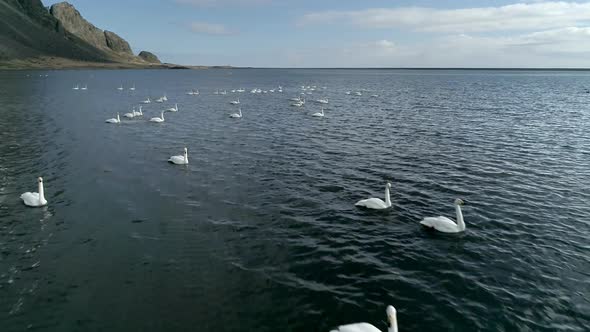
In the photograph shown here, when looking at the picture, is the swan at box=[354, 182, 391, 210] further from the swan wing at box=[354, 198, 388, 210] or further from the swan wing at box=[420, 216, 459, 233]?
the swan wing at box=[420, 216, 459, 233]

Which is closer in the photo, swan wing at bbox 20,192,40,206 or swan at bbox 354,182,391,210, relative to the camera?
swan wing at bbox 20,192,40,206

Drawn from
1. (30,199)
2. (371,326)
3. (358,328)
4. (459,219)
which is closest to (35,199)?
(30,199)

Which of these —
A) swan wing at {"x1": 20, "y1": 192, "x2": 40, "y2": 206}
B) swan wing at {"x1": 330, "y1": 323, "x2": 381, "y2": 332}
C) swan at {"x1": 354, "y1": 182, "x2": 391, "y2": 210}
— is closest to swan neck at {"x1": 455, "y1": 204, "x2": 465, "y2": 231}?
swan at {"x1": 354, "y1": 182, "x2": 391, "y2": 210}

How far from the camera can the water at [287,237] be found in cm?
1038

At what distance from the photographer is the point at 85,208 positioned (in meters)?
16.9

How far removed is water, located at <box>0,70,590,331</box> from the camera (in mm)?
10383

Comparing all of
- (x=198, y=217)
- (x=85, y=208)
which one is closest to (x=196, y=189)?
(x=198, y=217)

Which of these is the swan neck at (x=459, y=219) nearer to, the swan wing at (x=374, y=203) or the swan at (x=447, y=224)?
the swan at (x=447, y=224)

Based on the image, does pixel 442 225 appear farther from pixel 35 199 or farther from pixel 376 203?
pixel 35 199

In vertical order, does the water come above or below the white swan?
below

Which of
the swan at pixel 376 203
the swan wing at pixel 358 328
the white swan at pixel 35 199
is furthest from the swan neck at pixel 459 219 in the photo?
the white swan at pixel 35 199

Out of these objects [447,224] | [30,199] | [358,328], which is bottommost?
[358,328]

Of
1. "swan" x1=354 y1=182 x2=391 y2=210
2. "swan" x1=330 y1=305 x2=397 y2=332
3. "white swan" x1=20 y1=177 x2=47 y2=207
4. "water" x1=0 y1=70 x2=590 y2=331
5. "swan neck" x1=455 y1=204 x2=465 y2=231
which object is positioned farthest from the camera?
"swan" x1=354 y1=182 x2=391 y2=210

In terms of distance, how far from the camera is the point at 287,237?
14.7m
